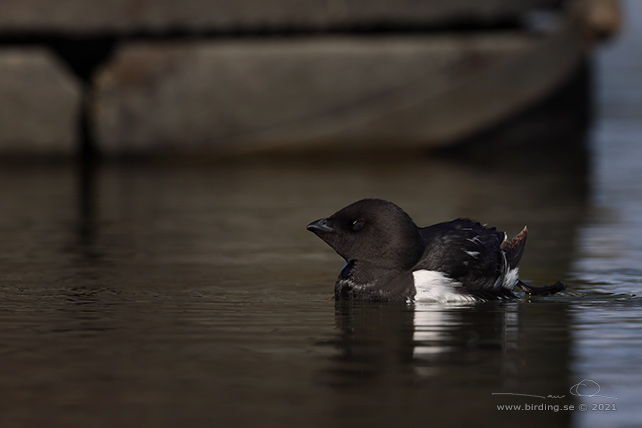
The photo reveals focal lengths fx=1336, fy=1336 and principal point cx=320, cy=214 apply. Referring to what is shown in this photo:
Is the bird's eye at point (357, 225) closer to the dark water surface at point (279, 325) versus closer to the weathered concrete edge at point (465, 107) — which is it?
the dark water surface at point (279, 325)

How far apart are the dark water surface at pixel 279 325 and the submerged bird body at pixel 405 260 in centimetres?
9

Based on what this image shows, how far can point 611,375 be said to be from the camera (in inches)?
141

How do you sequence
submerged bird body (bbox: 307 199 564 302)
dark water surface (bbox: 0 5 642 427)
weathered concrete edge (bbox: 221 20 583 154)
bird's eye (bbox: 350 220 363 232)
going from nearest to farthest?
1. dark water surface (bbox: 0 5 642 427)
2. submerged bird body (bbox: 307 199 564 302)
3. bird's eye (bbox: 350 220 363 232)
4. weathered concrete edge (bbox: 221 20 583 154)

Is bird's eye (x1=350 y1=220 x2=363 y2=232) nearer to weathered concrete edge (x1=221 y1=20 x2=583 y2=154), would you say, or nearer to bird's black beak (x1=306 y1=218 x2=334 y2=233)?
bird's black beak (x1=306 y1=218 x2=334 y2=233)

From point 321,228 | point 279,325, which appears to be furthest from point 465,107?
point 279,325

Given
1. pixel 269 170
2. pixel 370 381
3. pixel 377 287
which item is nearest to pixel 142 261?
pixel 377 287

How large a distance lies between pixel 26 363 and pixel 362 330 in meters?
1.10

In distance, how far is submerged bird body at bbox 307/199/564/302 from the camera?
481 centimetres

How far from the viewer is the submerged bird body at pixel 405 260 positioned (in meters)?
4.81

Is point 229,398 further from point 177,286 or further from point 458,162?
point 458,162

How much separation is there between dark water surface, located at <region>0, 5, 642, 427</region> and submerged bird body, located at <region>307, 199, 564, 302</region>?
0.29 feet
